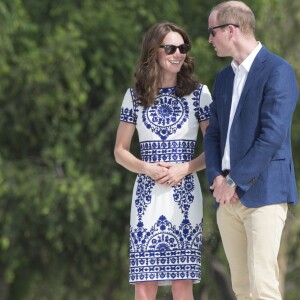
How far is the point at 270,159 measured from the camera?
603 centimetres

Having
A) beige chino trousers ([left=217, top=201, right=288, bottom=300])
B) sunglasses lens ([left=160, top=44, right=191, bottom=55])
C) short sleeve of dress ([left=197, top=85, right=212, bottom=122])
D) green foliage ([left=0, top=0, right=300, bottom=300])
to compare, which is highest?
green foliage ([left=0, top=0, right=300, bottom=300])

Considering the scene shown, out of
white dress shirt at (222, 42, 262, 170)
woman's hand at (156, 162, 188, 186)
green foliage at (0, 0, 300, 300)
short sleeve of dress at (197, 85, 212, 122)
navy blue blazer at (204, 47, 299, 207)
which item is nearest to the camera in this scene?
navy blue blazer at (204, 47, 299, 207)

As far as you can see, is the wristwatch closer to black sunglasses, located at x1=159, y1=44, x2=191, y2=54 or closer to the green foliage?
black sunglasses, located at x1=159, y1=44, x2=191, y2=54

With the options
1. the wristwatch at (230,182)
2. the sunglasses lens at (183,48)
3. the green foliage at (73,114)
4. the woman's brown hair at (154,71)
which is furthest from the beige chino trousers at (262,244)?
the green foliage at (73,114)

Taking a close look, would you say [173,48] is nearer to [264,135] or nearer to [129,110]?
[129,110]

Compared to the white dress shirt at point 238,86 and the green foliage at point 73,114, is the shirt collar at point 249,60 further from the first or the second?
the green foliage at point 73,114

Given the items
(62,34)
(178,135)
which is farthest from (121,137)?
(62,34)

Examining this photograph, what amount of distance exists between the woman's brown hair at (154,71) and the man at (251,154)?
1.29 ft

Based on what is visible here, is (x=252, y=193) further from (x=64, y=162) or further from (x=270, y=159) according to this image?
(x=64, y=162)

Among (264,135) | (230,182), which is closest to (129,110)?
(230,182)

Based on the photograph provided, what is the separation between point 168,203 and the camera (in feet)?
21.6

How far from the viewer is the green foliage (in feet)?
54.4

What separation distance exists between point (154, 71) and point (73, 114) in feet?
34.6

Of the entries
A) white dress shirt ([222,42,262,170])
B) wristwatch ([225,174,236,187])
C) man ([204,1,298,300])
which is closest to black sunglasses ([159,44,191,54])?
man ([204,1,298,300])
